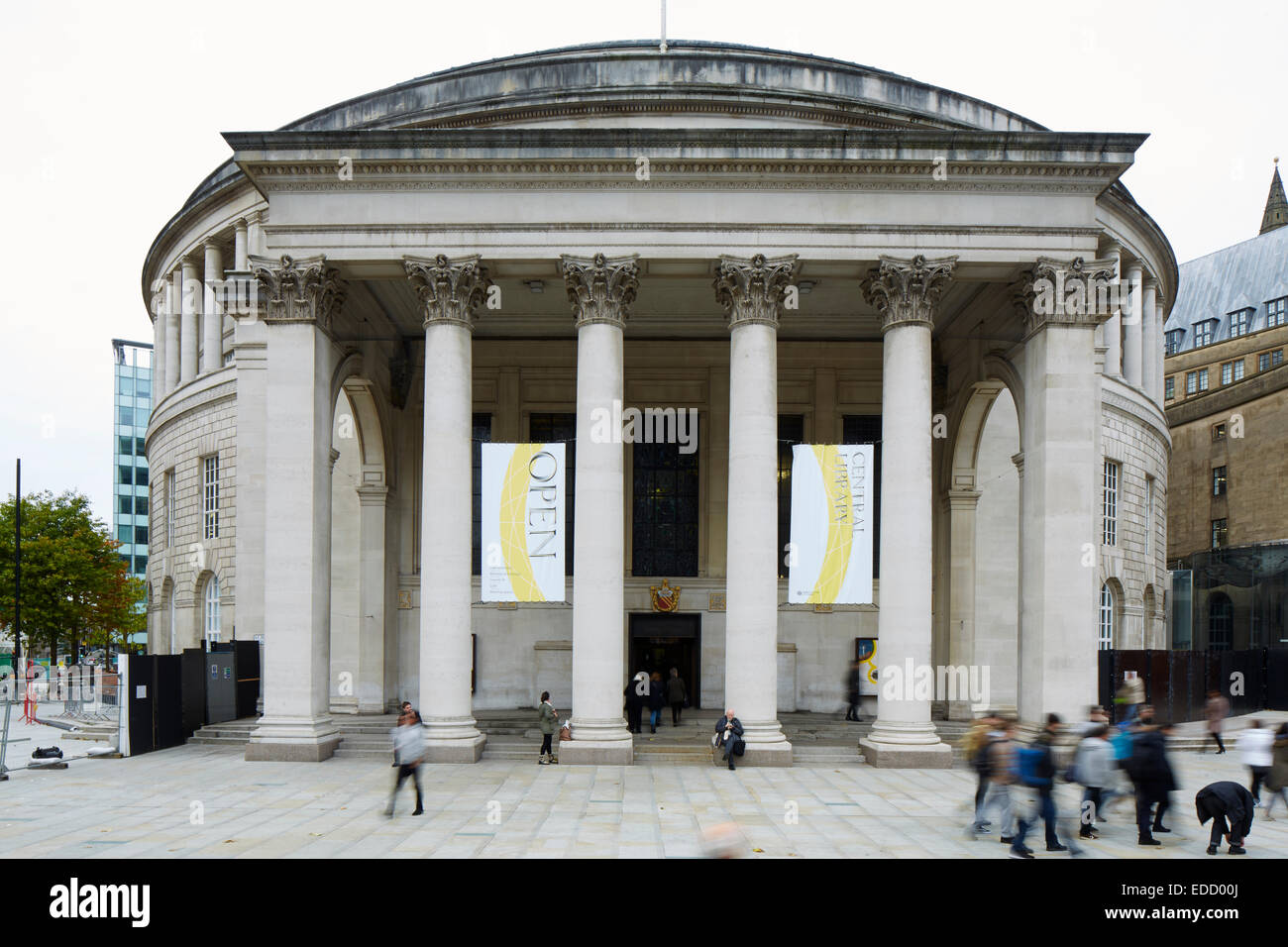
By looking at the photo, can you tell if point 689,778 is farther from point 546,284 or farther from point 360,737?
point 546,284

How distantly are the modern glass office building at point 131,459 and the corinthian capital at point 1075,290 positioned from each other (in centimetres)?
10555

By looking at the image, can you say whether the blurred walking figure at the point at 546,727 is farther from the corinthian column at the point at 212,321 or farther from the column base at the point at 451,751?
the corinthian column at the point at 212,321

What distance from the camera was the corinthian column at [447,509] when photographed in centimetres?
2328

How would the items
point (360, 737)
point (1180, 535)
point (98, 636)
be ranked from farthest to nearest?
point (98, 636) < point (1180, 535) < point (360, 737)

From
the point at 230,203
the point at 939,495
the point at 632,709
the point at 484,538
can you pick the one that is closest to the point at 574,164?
the point at 484,538

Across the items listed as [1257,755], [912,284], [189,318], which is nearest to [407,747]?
[1257,755]

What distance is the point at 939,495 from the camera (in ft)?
106

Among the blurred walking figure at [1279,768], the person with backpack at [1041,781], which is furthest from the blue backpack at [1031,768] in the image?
the blurred walking figure at [1279,768]

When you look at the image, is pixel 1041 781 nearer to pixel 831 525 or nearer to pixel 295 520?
pixel 831 525

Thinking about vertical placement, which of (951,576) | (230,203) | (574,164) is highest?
(230,203)

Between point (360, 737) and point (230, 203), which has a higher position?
point (230, 203)

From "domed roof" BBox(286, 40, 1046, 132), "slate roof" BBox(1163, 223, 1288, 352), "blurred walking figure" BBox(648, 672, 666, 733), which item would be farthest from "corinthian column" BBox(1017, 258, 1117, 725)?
"slate roof" BBox(1163, 223, 1288, 352)
